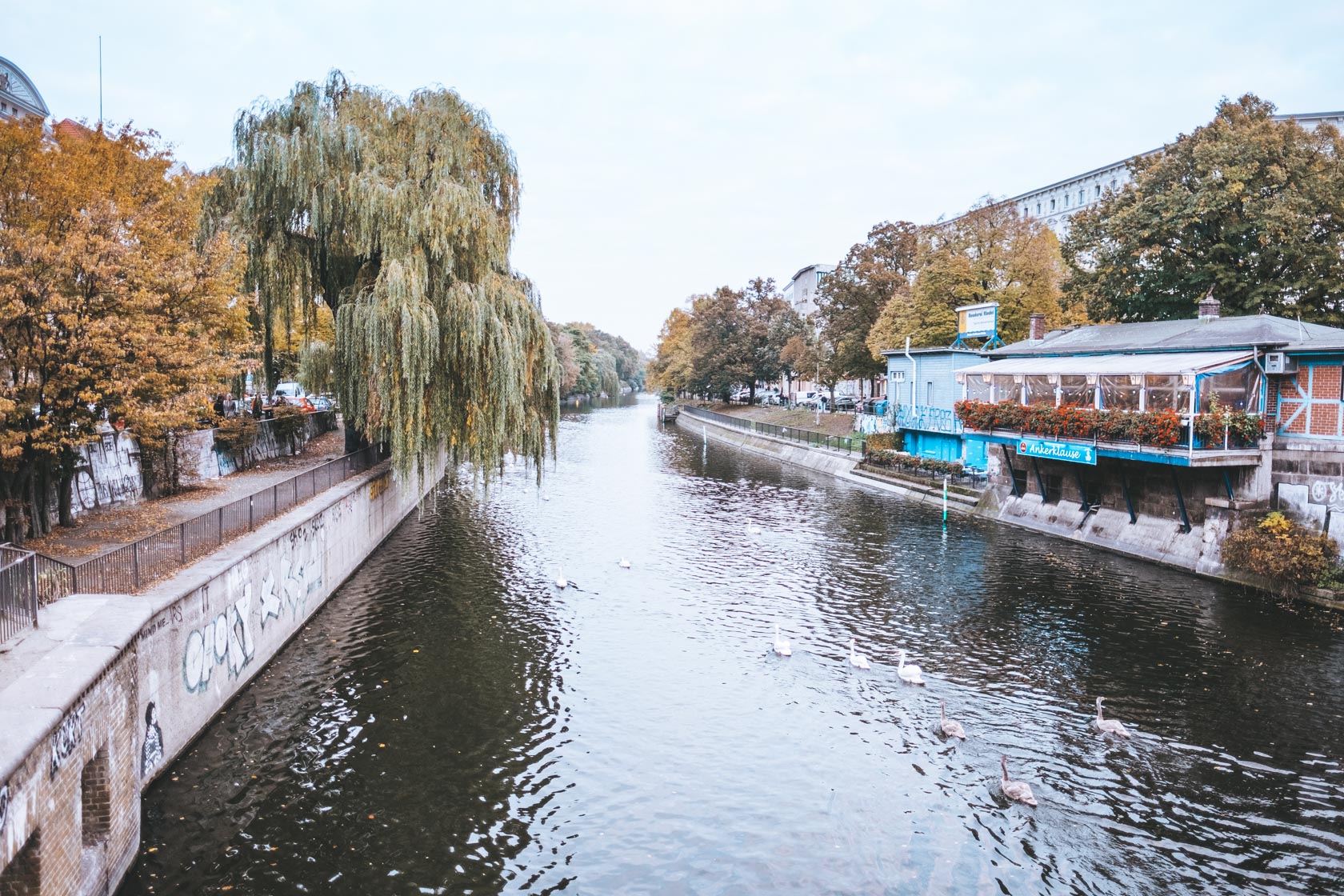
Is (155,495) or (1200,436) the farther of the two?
(1200,436)

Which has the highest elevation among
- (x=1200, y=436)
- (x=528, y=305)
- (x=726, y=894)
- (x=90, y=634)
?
(x=528, y=305)

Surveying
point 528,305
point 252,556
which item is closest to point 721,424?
point 528,305

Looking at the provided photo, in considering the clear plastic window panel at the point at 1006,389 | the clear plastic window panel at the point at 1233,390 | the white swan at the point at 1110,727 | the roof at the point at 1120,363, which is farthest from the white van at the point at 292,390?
the white swan at the point at 1110,727

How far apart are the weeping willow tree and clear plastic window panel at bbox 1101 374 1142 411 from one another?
19.0 metres

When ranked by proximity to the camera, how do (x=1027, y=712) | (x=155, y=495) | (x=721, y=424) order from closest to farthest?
(x=1027, y=712) < (x=155, y=495) < (x=721, y=424)

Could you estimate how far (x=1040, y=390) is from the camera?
105ft

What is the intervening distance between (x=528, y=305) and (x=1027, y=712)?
17.7 meters

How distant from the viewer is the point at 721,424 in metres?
82.0

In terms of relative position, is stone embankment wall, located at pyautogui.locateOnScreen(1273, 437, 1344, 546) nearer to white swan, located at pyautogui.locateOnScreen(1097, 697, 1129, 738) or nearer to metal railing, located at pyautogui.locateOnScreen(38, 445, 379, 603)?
white swan, located at pyautogui.locateOnScreen(1097, 697, 1129, 738)

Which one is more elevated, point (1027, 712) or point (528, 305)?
point (528, 305)

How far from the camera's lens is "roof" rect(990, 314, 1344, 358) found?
24798 mm

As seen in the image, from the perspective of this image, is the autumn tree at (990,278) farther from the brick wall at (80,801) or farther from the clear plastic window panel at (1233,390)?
the brick wall at (80,801)

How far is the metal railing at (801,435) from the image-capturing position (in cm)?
5116

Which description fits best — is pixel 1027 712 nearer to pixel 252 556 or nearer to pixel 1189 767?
pixel 1189 767
